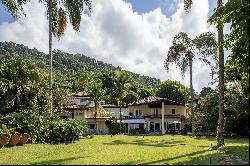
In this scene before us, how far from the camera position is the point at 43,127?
3472cm

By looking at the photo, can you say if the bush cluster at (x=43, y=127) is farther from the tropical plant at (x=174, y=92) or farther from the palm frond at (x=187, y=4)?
the tropical plant at (x=174, y=92)

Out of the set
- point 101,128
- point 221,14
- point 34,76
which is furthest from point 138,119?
point 221,14

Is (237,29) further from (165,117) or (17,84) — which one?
(165,117)

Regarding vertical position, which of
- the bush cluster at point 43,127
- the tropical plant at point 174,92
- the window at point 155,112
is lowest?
the bush cluster at point 43,127

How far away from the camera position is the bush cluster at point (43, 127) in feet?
106

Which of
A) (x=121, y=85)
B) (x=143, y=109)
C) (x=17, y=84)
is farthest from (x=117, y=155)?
(x=143, y=109)

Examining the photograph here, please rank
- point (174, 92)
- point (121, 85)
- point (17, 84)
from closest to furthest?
point (17, 84)
point (121, 85)
point (174, 92)

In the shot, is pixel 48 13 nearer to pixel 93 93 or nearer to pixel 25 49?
pixel 93 93

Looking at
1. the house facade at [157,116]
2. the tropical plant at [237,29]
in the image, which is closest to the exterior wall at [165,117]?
the house facade at [157,116]

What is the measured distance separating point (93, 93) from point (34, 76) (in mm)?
25104

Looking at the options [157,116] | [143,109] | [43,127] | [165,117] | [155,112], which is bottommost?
[43,127]

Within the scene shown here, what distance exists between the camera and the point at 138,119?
73875 mm

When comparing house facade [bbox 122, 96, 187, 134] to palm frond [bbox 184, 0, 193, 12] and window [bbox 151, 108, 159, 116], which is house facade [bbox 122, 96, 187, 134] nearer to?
window [bbox 151, 108, 159, 116]

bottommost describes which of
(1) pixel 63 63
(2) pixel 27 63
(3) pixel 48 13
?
(2) pixel 27 63
